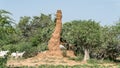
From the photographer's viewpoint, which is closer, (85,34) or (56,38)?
(85,34)

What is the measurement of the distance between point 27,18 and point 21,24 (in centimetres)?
137

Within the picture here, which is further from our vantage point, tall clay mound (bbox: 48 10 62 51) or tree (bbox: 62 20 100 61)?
tall clay mound (bbox: 48 10 62 51)

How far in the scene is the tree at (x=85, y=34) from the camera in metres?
35.0

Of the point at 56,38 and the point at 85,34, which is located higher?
the point at 85,34

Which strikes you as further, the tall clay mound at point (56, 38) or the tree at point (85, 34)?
the tall clay mound at point (56, 38)

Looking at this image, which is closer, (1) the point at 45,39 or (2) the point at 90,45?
(2) the point at 90,45

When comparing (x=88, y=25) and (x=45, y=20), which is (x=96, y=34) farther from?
(x=45, y=20)

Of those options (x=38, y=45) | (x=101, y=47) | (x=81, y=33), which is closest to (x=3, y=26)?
(x=81, y=33)

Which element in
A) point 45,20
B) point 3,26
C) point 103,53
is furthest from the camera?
point 45,20

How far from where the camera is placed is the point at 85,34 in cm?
3488

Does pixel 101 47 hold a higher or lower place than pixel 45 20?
lower

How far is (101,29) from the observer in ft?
119

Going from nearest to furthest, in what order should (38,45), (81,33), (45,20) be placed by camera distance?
(81,33) < (38,45) < (45,20)

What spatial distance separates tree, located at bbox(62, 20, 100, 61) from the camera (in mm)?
34969
